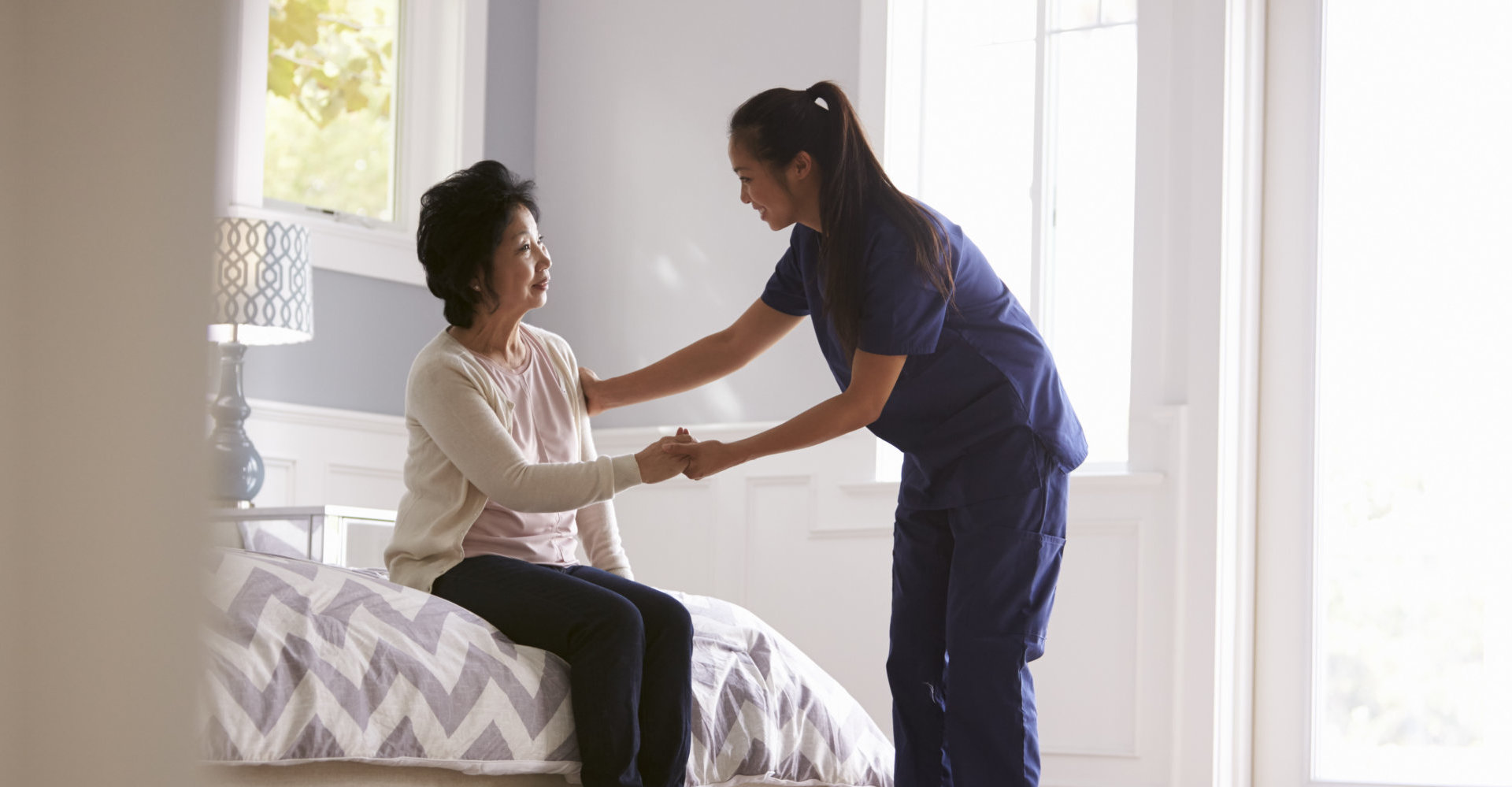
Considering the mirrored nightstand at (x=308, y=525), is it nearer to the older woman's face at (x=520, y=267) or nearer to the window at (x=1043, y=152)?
the older woman's face at (x=520, y=267)

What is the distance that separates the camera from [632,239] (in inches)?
167

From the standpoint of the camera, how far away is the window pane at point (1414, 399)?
313 cm

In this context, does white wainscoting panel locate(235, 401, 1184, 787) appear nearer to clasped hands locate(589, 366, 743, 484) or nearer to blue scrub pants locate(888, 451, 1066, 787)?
clasped hands locate(589, 366, 743, 484)

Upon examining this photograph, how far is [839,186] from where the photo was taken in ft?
6.18

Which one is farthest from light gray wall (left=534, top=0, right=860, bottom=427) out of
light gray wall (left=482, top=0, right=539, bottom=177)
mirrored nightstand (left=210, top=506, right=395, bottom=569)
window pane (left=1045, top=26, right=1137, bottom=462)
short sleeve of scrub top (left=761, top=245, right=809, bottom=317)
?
short sleeve of scrub top (left=761, top=245, right=809, bottom=317)

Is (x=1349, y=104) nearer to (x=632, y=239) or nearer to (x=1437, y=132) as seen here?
(x=1437, y=132)

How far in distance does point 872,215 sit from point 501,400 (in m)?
0.59

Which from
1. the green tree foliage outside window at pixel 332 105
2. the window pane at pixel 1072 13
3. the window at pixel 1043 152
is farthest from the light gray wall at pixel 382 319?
the window pane at pixel 1072 13

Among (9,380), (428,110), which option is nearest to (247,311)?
(428,110)

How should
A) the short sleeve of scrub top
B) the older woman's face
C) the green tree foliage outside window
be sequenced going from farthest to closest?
the green tree foliage outside window < the short sleeve of scrub top < the older woman's face

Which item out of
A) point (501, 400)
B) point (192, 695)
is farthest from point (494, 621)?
point (192, 695)

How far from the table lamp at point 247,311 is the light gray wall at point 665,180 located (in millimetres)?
1199

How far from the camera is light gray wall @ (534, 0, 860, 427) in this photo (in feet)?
13.0

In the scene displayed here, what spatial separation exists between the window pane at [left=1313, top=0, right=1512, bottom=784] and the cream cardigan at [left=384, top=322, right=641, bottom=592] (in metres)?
2.07
